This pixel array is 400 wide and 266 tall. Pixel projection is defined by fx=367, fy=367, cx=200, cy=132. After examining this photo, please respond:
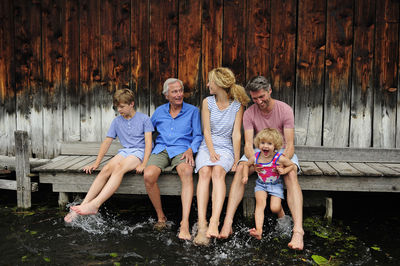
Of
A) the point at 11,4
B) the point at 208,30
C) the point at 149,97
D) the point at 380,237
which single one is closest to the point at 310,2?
the point at 208,30

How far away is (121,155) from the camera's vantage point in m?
4.11

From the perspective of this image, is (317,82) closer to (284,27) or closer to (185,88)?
(284,27)

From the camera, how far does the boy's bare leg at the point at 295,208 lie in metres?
3.29

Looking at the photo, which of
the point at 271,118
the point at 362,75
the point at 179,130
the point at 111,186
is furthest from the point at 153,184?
the point at 362,75

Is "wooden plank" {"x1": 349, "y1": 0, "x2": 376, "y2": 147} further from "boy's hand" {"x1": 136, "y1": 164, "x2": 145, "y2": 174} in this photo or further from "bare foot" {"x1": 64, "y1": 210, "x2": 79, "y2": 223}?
"bare foot" {"x1": 64, "y1": 210, "x2": 79, "y2": 223}

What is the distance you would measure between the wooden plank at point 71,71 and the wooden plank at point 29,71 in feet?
1.14

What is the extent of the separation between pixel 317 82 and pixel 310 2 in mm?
969

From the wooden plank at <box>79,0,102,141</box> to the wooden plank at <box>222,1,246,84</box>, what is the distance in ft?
5.42

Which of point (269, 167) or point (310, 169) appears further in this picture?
point (310, 169)

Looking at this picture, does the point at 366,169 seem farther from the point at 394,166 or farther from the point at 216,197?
the point at 216,197

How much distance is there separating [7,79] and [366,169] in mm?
4702

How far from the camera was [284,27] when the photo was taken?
14.8 feet

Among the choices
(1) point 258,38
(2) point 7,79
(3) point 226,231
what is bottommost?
(3) point 226,231

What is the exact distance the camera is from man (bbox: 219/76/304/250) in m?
3.47
